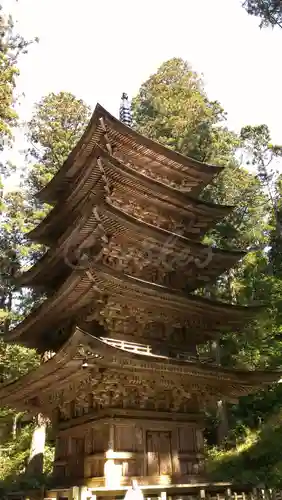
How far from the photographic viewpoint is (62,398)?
11445mm

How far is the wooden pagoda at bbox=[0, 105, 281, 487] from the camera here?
10.1 meters

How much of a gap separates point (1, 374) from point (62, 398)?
11578mm

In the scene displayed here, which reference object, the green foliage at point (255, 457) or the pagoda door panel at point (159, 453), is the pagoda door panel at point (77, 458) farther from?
the green foliage at point (255, 457)

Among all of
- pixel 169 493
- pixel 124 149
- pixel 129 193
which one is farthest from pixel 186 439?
pixel 124 149

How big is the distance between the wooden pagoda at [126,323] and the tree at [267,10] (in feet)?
21.0

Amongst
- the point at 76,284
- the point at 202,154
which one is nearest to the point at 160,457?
the point at 76,284

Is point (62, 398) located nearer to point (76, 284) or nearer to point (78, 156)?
point (76, 284)

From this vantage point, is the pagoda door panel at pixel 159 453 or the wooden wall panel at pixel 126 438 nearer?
the wooden wall panel at pixel 126 438

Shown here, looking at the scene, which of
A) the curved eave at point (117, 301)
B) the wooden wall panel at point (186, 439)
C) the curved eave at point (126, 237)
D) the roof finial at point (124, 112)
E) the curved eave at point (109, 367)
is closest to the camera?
the curved eave at point (109, 367)

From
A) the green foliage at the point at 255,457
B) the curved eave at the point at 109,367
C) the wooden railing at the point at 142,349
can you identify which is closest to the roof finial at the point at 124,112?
the wooden railing at the point at 142,349

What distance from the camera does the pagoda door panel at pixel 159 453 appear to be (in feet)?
34.3

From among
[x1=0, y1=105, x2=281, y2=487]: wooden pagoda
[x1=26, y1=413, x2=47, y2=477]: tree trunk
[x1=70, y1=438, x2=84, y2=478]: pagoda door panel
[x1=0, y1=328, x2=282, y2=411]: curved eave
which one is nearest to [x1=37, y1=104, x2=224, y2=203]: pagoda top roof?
[x1=0, y1=105, x2=281, y2=487]: wooden pagoda

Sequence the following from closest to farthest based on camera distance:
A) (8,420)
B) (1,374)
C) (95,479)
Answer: (95,479) → (1,374) → (8,420)

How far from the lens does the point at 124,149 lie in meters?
13.9
